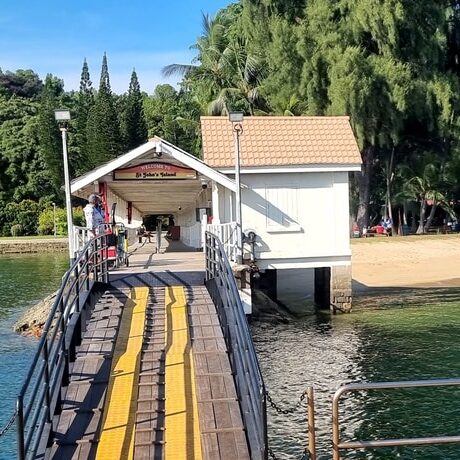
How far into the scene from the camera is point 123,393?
7059 mm

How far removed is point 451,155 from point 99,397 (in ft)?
116

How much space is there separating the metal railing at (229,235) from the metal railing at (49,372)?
5.34 m

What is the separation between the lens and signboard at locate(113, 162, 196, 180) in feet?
A: 49.4

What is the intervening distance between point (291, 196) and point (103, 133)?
41250 mm

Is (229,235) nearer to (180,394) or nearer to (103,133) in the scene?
(180,394)

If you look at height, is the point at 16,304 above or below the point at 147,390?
below

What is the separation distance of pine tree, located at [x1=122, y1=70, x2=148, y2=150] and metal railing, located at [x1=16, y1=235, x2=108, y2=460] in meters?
50.5

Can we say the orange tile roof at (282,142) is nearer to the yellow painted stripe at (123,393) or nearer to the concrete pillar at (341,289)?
the concrete pillar at (341,289)

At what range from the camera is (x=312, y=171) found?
16.9 meters

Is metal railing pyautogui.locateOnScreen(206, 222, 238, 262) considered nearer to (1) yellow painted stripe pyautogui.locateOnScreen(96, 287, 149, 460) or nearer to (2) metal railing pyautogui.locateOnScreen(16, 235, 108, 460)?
(2) metal railing pyautogui.locateOnScreen(16, 235, 108, 460)

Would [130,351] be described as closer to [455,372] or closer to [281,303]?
[455,372]

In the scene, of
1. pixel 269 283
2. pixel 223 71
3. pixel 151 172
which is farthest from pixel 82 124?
pixel 151 172

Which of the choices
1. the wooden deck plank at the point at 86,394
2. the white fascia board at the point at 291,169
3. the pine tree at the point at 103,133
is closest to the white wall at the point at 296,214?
the white fascia board at the point at 291,169

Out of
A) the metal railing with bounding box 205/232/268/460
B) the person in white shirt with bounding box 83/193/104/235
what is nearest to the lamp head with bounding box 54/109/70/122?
the person in white shirt with bounding box 83/193/104/235
